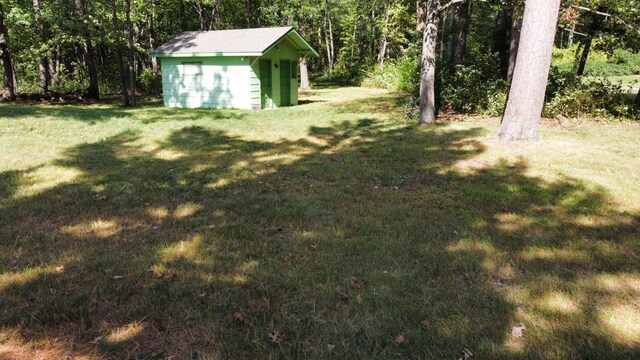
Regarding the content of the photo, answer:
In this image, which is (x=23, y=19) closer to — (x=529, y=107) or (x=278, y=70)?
(x=278, y=70)

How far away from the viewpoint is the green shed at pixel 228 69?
18.3m

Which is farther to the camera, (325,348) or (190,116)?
(190,116)

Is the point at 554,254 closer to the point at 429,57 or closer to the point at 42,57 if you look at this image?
the point at 429,57

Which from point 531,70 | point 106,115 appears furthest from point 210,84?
point 531,70

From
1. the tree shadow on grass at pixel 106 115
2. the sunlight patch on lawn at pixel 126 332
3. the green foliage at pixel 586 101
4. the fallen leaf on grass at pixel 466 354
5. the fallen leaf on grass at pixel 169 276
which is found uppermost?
the green foliage at pixel 586 101

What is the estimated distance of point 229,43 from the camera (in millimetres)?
18859

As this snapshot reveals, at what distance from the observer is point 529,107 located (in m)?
9.05

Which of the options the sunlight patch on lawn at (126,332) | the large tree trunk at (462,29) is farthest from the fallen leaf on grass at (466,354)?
the large tree trunk at (462,29)

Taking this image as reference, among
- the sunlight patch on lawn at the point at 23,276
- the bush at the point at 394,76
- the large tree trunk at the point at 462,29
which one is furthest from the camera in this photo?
the bush at the point at 394,76

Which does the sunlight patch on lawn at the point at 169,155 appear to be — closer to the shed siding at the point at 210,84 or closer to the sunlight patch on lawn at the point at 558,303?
the sunlight patch on lawn at the point at 558,303

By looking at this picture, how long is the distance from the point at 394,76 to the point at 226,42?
1404cm

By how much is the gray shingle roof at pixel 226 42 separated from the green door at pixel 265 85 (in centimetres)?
112

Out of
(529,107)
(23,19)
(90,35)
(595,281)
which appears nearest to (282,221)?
(595,281)

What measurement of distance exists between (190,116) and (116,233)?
11.5 meters
